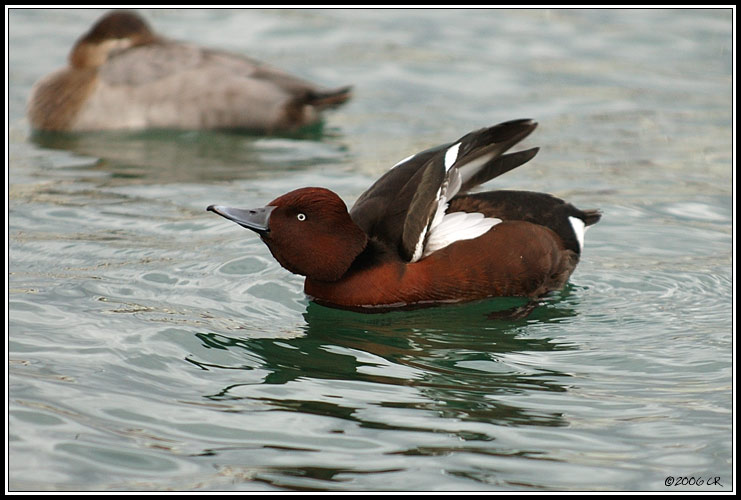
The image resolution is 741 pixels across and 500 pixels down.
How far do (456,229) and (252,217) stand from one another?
1188 mm

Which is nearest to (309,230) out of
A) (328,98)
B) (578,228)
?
(578,228)

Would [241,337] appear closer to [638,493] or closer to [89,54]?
[638,493]

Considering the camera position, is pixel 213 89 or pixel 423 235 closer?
pixel 423 235

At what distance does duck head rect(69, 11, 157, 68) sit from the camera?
10.6 m

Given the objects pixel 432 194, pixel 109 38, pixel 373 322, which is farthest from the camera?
pixel 109 38

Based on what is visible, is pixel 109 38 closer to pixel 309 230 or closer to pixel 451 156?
pixel 309 230

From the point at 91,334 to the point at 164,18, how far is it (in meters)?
8.09

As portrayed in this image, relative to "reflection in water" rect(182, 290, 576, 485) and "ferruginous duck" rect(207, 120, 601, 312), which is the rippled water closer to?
"reflection in water" rect(182, 290, 576, 485)

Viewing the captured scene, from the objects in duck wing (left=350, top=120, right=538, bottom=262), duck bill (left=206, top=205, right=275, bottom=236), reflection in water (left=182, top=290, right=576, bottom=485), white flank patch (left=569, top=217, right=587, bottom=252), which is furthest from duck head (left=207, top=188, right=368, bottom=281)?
white flank patch (left=569, top=217, right=587, bottom=252)

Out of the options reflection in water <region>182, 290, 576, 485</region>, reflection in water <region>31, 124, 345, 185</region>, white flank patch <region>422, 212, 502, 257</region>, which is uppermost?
white flank patch <region>422, 212, 502, 257</region>

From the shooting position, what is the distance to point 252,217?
19.8 ft

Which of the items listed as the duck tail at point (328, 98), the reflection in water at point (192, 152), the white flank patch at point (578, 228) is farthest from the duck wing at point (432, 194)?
the duck tail at point (328, 98)

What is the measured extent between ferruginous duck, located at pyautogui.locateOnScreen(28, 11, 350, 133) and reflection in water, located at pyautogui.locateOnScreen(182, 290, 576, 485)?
13.9ft

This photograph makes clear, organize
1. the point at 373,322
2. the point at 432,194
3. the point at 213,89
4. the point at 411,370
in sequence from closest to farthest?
the point at 411,370, the point at 432,194, the point at 373,322, the point at 213,89
